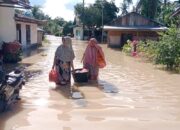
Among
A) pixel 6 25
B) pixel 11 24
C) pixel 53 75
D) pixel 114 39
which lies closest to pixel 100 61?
pixel 53 75

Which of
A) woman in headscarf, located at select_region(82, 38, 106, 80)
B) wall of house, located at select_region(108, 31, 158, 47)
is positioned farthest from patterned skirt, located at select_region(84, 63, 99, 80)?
wall of house, located at select_region(108, 31, 158, 47)

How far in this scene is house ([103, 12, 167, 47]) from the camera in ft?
119

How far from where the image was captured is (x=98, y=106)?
8.38m

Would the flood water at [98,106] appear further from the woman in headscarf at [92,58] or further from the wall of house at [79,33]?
the wall of house at [79,33]

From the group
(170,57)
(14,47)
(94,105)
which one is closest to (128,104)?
(94,105)

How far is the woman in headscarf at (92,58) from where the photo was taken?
12.0 metres

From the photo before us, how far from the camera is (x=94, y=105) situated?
848cm

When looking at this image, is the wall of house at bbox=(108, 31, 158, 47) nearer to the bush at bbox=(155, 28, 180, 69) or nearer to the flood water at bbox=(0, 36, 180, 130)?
A: the bush at bbox=(155, 28, 180, 69)

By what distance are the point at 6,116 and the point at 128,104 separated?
3.02 m

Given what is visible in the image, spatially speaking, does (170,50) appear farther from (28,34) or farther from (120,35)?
(120,35)

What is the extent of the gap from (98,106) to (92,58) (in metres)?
3.84

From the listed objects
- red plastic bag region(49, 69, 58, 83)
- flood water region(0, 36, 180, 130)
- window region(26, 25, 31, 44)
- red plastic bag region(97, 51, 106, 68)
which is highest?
window region(26, 25, 31, 44)

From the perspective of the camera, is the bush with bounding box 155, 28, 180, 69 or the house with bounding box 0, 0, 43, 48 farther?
the house with bounding box 0, 0, 43, 48

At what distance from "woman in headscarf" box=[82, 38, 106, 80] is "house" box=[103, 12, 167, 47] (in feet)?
78.5
